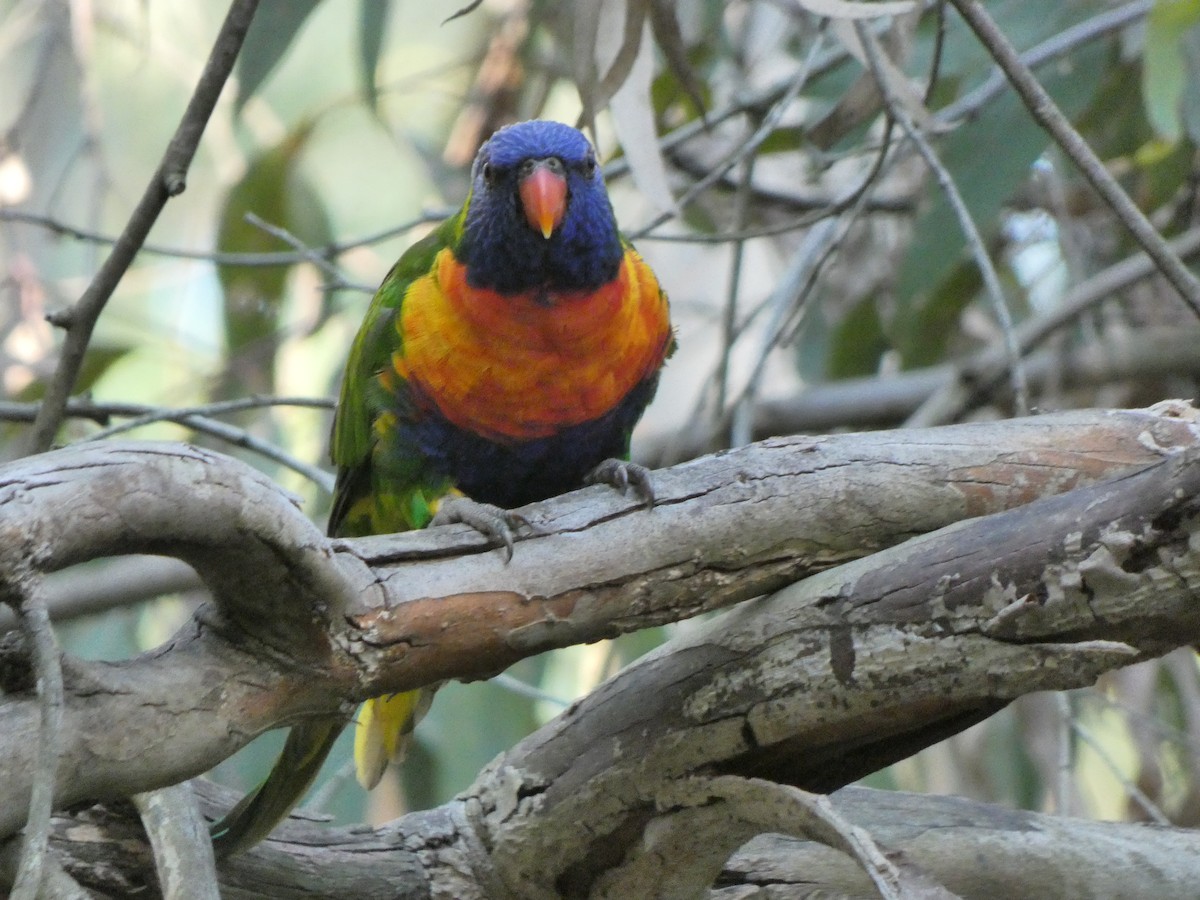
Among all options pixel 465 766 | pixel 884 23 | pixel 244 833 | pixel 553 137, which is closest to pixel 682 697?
pixel 244 833

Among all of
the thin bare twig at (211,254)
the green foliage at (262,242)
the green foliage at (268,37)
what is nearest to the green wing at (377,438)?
the thin bare twig at (211,254)

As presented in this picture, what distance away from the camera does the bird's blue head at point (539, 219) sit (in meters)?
1.95

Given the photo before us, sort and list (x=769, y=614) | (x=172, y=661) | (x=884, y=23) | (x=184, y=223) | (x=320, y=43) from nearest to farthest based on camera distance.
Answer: (x=172, y=661) < (x=769, y=614) < (x=884, y=23) < (x=184, y=223) < (x=320, y=43)

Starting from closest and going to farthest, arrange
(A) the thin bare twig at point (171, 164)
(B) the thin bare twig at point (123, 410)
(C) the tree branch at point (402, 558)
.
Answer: (C) the tree branch at point (402, 558), (A) the thin bare twig at point (171, 164), (B) the thin bare twig at point (123, 410)

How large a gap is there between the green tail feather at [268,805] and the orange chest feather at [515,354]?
0.55m

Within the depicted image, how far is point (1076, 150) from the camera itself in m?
1.65

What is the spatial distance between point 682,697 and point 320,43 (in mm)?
5217

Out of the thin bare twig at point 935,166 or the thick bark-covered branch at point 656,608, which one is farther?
the thin bare twig at point 935,166

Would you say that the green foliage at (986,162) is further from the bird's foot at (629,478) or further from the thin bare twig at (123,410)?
the thin bare twig at (123,410)

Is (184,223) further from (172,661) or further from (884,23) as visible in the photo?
(172,661)

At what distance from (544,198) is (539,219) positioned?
0.04 m

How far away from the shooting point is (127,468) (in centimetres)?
109

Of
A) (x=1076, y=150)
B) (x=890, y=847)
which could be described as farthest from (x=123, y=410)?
(x=1076, y=150)

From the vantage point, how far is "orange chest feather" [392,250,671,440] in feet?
6.26
